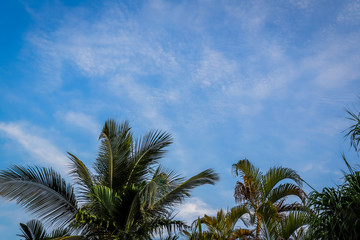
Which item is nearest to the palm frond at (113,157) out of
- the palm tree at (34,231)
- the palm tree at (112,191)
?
the palm tree at (112,191)

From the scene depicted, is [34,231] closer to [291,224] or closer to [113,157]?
[113,157]

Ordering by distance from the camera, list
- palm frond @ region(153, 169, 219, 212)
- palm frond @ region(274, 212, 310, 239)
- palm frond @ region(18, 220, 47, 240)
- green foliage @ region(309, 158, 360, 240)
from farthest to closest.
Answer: palm frond @ region(18, 220, 47, 240) < palm frond @ region(153, 169, 219, 212) < palm frond @ region(274, 212, 310, 239) < green foliage @ region(309, 158, 360, 240)

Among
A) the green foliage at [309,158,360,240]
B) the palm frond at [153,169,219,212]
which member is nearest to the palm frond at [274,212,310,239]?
the green foliage at [309,158,360,240]

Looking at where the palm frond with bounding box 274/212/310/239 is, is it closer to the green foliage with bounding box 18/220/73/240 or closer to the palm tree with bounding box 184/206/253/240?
the palm tree with bounding box 184/206/253/240

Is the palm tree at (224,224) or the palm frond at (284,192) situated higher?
the palm frond at (284,192)

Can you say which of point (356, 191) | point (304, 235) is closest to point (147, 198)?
point (304, 235)

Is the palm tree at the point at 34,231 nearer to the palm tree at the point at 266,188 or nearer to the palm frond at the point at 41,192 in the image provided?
the palm frond at the point at 41,192

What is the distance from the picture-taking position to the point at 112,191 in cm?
1138

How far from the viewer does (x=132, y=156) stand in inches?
515

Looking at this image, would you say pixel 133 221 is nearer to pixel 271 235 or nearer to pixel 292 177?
pixel 271 235

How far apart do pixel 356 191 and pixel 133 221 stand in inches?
248

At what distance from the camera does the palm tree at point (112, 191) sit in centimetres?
1105

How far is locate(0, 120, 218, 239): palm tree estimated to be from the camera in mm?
11047

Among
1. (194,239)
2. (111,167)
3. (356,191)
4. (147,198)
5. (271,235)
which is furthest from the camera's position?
(111,167)
